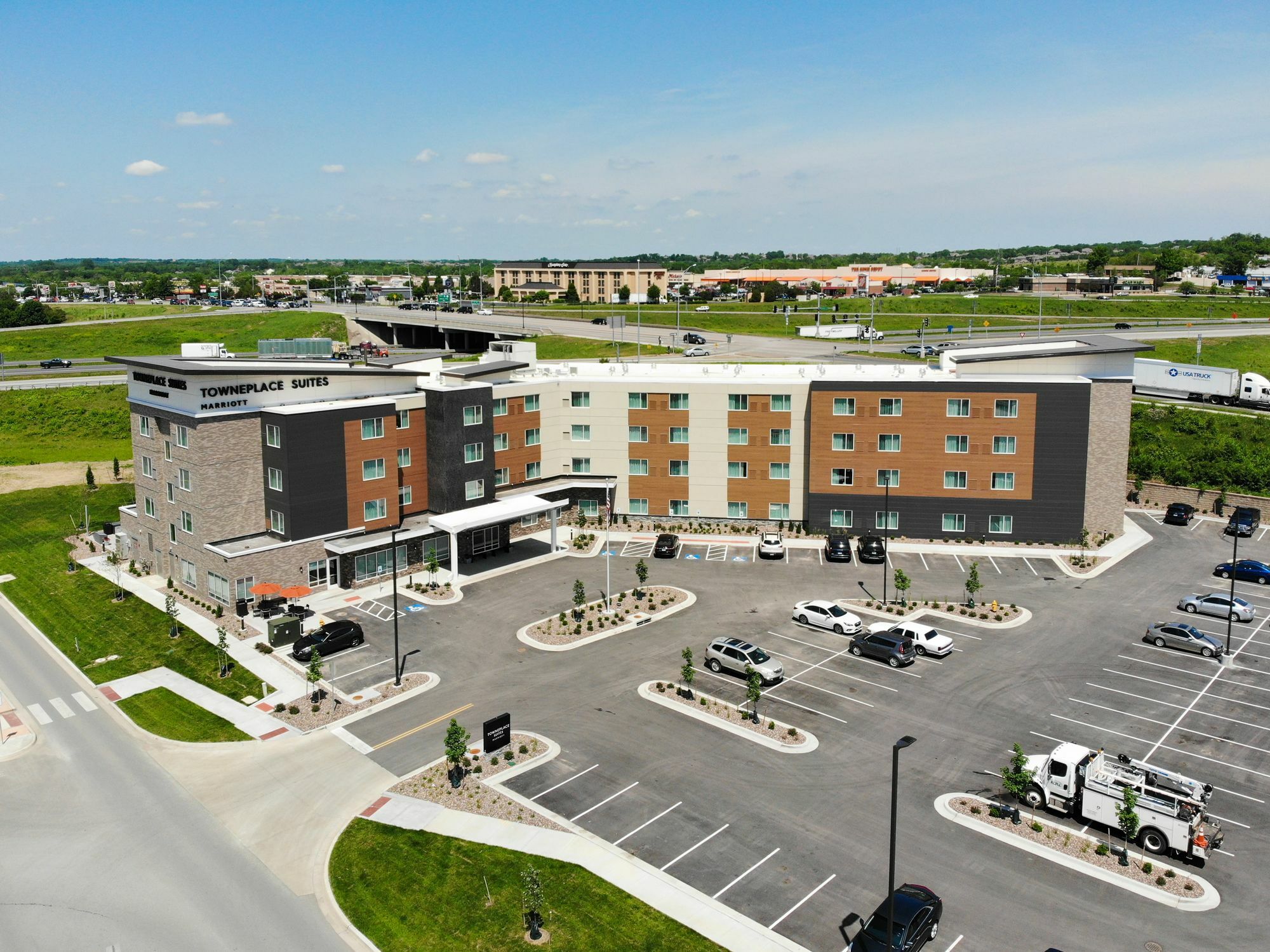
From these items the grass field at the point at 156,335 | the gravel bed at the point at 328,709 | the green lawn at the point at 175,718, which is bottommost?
the green lawn at the point at 175,718

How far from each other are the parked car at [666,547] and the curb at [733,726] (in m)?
20.6

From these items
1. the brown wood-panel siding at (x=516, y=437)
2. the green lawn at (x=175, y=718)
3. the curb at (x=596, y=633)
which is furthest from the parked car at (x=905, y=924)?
the brown wood-panel siding at (x=516, y=437)

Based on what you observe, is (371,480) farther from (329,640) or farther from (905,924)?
(905,924)

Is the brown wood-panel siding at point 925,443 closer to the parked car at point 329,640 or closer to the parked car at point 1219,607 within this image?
the parked car at point 1219,607

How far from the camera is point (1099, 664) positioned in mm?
46781

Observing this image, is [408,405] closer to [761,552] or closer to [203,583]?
[203,583]

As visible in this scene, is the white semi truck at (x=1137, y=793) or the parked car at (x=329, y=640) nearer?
the white semi truck at (x=1137, y=793)

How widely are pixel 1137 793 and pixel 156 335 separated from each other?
182m

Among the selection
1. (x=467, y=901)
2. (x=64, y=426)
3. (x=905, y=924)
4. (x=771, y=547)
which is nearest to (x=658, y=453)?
(x=771, y=547)

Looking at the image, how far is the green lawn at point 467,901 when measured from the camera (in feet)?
88.4

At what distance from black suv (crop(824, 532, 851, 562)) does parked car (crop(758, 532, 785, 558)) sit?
314 centimetres

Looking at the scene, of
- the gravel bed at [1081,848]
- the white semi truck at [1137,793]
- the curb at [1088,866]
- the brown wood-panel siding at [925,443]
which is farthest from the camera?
the brown wood-panel siding at [925,443]

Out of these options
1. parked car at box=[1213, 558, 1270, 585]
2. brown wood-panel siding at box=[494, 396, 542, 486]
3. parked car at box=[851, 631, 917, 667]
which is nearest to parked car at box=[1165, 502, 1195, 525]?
parked car at box=[1213, 558, 1270, 585]

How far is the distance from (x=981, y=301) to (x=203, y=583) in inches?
6623
